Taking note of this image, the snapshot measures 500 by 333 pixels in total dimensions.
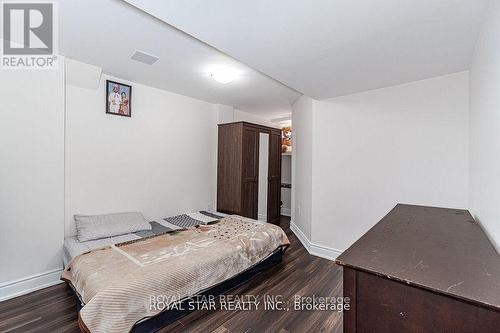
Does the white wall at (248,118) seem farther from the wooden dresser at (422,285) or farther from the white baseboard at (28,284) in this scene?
the wooden dresser at (422,285)

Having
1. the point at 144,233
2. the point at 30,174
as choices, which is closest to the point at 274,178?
the point at 144,233

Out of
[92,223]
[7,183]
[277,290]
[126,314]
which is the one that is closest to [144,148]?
[92,223]

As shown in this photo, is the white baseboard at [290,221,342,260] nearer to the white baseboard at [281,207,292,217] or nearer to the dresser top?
the dresser top

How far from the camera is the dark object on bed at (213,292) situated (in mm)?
1687

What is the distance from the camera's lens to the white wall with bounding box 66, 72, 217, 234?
2.73 metres

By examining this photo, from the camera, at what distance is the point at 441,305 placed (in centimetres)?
76

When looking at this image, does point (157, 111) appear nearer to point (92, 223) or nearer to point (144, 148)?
point (144, 148)

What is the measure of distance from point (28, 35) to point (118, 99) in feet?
3.45

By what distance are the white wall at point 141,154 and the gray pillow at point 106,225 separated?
17 centimetres

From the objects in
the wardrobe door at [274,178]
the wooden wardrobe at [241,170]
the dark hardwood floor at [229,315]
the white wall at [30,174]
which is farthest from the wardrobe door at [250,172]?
the white wall at [30,174]

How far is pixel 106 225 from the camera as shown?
265cm

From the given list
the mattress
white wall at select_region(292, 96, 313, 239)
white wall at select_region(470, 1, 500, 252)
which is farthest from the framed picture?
white wall at select_region(470, 1, 500, 252)

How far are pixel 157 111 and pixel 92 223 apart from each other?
180 cm

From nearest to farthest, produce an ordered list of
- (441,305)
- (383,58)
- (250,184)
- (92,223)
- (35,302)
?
(441,305) < (383,58) < (35,302) < (92,223) < (250,184)
